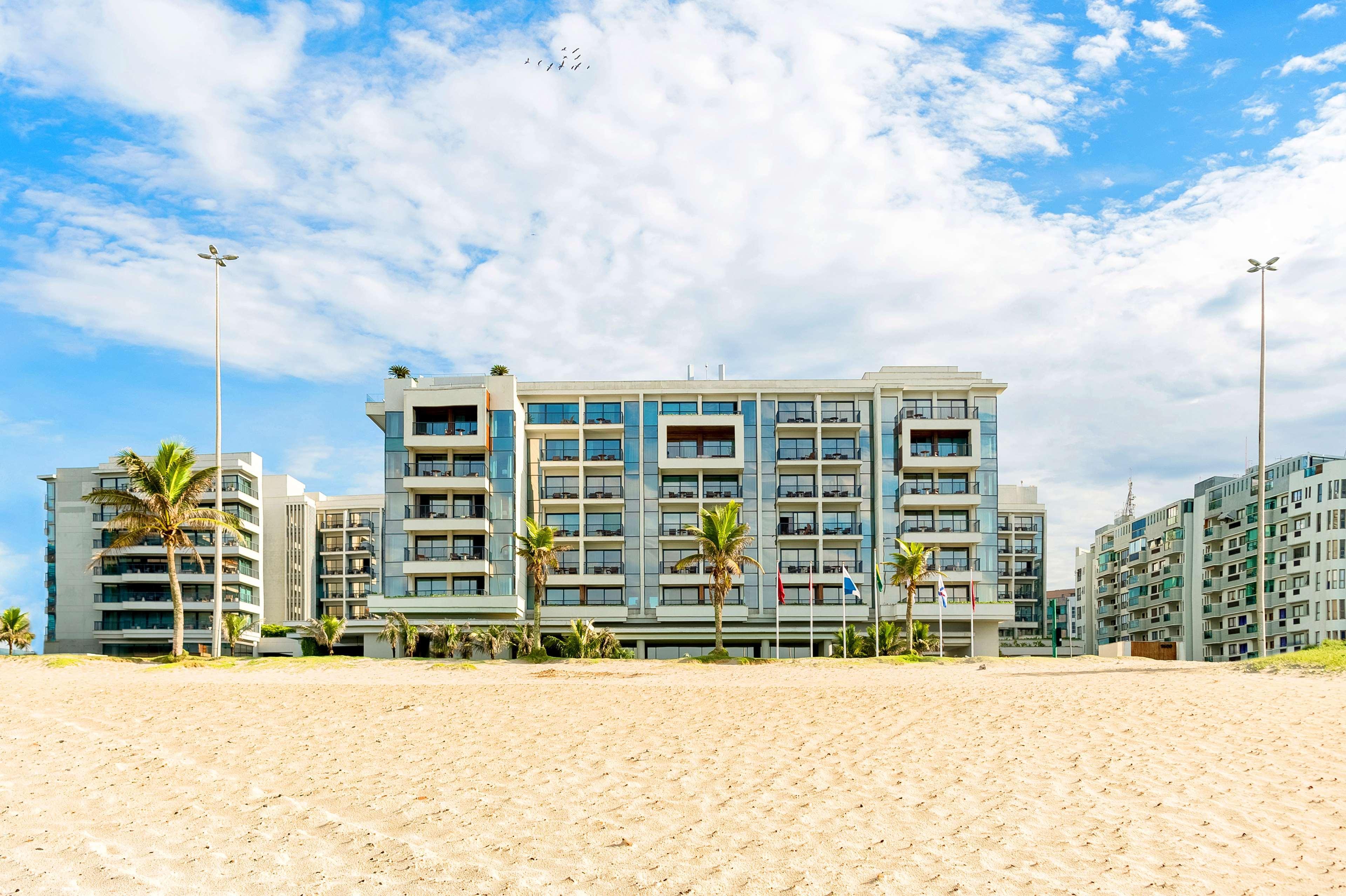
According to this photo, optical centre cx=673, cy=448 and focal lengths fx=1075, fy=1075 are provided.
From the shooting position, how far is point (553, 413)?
77.1m

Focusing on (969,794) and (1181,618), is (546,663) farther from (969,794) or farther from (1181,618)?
(1181,618)

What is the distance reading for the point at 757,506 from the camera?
75812 millimetres

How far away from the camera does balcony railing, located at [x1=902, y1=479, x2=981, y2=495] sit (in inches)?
2950

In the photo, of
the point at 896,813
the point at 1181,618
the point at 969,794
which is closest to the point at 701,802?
the point at 896,813

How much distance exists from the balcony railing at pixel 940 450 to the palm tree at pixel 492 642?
31069 mm

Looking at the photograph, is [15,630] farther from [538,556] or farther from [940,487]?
[940,487]

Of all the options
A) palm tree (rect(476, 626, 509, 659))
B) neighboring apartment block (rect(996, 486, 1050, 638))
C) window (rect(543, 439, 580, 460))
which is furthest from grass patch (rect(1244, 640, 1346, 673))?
neighboring apartment block (rect(996, 486, 1050, 638))

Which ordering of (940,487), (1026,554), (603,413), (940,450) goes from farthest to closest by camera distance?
(1026,554) → (603,413) → (940,450) → (940,487)

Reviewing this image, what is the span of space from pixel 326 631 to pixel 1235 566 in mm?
83343

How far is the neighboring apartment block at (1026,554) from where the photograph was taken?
114875 mm

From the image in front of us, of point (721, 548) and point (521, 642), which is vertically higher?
point (721, 548)

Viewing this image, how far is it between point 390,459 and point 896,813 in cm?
6196

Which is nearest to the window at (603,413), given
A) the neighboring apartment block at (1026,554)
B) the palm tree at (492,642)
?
the palm tree at (492,642)

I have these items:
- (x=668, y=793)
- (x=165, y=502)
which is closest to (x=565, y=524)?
(x=165, y=502)
